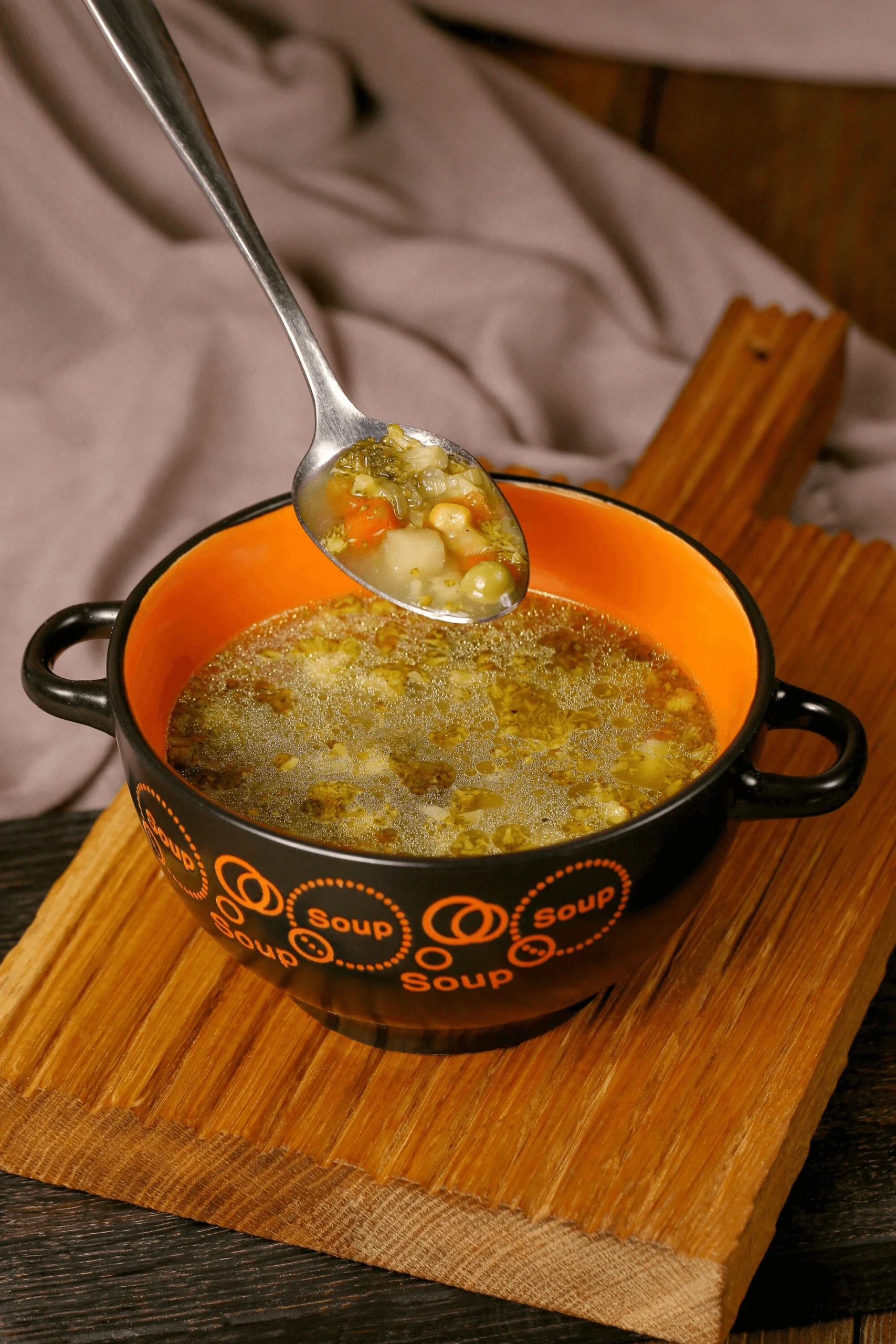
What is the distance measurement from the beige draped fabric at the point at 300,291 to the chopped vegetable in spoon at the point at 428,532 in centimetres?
44

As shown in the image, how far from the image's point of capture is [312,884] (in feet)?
2.42

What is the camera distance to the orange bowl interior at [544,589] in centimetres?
93

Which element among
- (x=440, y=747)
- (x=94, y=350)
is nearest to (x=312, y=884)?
(x=440, y=747)

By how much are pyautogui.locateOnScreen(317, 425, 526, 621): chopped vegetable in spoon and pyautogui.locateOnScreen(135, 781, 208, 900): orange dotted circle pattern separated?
25cm

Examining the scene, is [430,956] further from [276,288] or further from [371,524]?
[276,288]

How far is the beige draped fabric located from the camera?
1467 millimetres

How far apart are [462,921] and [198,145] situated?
22.9 inches

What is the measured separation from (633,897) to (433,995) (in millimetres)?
120

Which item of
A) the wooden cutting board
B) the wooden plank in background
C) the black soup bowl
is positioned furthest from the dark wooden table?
the wooden plank in background

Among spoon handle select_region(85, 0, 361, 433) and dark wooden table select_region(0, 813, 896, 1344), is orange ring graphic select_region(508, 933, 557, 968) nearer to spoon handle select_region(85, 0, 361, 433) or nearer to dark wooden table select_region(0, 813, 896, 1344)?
dark wooden table select_region(0, 813, 896, 1344)

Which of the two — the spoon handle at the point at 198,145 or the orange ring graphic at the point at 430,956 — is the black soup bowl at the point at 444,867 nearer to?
the orange ring graphic at the point at 430,956

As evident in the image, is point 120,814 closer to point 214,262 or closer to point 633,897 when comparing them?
point 633,897

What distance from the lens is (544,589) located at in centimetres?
109

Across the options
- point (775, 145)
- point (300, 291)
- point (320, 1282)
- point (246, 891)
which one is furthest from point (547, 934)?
point (775, 145)
